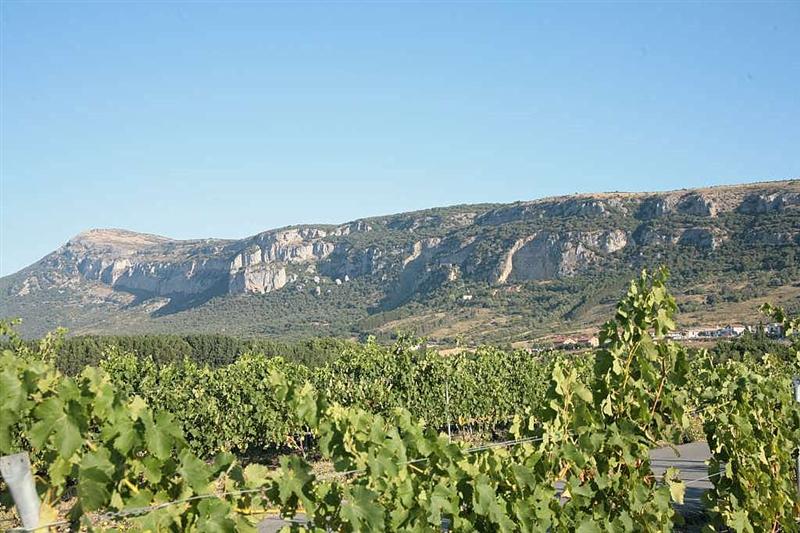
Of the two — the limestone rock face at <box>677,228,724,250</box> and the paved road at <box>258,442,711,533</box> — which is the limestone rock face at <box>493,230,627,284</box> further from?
the paved road at <box>258,442,711,533</box>

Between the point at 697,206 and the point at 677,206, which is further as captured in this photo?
the point at 677,206

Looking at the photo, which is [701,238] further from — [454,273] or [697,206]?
[454,273]

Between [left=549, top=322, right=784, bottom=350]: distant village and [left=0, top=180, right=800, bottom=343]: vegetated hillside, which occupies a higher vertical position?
A: [left=0, top=180, right=800, bottom=343]: vegetated hillside

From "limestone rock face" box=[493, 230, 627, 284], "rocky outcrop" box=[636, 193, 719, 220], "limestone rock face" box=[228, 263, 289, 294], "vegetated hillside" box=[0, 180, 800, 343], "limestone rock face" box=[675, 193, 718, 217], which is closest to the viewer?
"vegetated hillside" box=[0, 180, 800, 343]

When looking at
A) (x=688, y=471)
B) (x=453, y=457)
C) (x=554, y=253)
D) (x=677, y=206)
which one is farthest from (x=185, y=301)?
(x=453, y=457)

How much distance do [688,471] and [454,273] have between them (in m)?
109

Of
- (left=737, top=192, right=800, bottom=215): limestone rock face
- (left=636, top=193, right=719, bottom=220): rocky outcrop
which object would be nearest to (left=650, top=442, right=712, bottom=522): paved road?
(left=737, top=192, right=800, bottom=215): limestone rock face

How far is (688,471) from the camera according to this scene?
46.3ft

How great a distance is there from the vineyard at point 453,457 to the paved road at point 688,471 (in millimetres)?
2326

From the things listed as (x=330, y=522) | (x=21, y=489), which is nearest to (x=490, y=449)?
(x=330, y=522)

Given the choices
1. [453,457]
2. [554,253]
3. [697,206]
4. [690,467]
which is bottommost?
[690,467]

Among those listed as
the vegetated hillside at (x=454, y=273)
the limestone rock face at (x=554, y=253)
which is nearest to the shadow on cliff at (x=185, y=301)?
the vegetated hillside at (x=454, y=273)

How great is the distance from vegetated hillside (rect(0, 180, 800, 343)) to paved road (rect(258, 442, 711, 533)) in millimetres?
42186

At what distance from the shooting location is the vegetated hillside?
79875 millimetres
